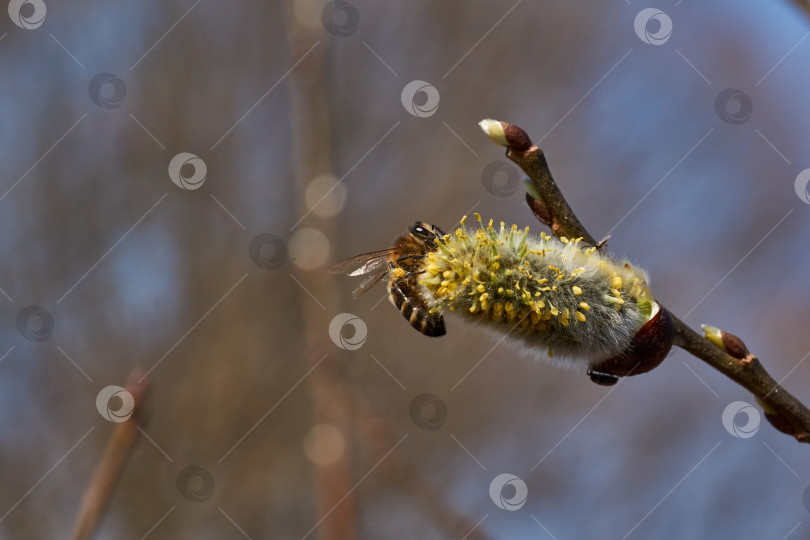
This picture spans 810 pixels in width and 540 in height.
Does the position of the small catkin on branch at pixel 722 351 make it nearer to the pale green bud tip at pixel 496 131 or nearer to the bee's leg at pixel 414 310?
the pale green bud tip at pixel 496 131

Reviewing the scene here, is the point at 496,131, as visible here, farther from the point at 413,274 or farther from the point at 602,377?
the point at 602,377

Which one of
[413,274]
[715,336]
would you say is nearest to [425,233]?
[413,274]

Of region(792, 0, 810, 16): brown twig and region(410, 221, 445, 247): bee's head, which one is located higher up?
region(792, 0, 810, 16): brown twig

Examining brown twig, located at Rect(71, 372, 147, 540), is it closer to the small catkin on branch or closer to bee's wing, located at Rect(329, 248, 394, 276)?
bee's wing, located at Rect(329, 248, 394, 276)

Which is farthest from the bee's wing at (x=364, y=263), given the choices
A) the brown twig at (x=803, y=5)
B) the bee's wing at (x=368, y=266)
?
the brown twig at (x=803, y=5)

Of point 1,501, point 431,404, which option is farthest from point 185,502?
point 431,404

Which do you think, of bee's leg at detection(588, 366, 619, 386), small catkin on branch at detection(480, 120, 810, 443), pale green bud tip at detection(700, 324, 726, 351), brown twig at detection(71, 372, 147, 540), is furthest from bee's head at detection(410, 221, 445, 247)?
brown twig at detection(71, 372, 147, 540)

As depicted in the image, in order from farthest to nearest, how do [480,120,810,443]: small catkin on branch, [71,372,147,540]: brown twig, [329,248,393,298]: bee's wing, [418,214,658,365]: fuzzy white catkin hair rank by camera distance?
[71,372,147,540]: brown twig < [329,248,393,298]: bee's wing < [480,120,810,443]: small catkin on branch < [418,214,658,365]: fuzzy white catkin hair
